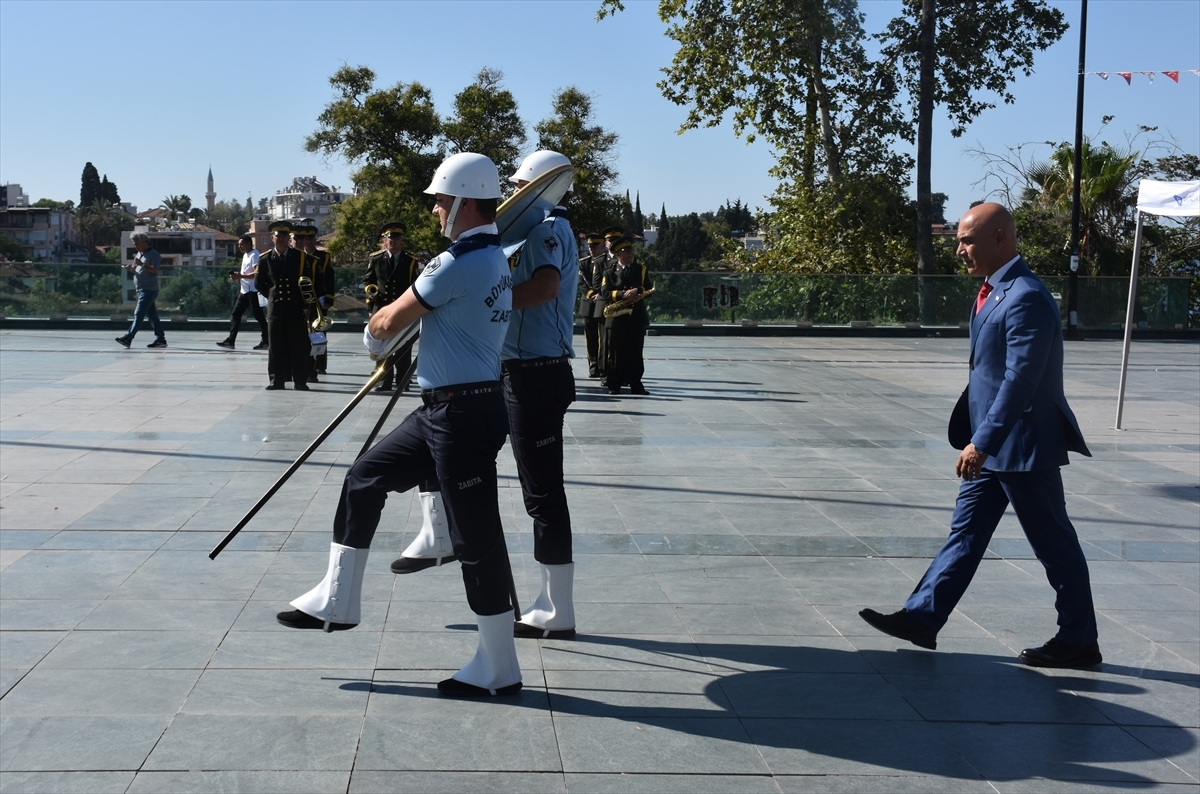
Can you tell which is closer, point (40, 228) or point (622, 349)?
point (622, 349)

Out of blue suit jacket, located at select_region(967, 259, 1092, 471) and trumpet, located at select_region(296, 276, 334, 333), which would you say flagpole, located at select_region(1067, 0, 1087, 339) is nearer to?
trumpet, located at select_region(296, 276, 334, 333)

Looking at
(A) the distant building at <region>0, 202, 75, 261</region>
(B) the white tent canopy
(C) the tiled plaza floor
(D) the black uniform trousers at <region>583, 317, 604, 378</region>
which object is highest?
(A) the distant building at <region>0, 202, 75, 261</region>

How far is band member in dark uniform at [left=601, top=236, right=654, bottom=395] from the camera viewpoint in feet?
46.5

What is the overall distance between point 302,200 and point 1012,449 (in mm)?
176866

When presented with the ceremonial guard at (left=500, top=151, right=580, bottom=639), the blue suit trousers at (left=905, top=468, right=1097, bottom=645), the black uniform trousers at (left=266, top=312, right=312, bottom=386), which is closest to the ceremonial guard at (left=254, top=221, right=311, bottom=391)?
the black uniform trousers at (left=266, top=312, right=312, bottom=386)

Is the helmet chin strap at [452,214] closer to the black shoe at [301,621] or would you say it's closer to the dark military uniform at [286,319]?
the black shoe at [301,621]

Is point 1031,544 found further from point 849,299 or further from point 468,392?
point 849,299

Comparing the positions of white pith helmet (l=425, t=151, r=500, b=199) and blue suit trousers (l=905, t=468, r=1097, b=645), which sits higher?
white pith helmet (l=425, t=151, r=500, b=199)

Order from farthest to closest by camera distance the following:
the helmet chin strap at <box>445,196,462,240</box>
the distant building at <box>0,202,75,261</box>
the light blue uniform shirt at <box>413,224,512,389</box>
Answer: the distant building at <box>0,202,75,261</box>, the helmet chin strap at <box>445,196,462,240</box>, the light blue uniform shirt at <box>413,224,512,389</box>

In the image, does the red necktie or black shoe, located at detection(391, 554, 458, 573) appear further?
black shoe, located at detection(391, 554, 458, 573)

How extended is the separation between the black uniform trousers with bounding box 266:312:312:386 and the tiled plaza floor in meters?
3.51

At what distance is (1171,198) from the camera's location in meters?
11.2

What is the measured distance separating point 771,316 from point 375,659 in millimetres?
25377

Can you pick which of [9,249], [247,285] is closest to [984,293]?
[247,285]
